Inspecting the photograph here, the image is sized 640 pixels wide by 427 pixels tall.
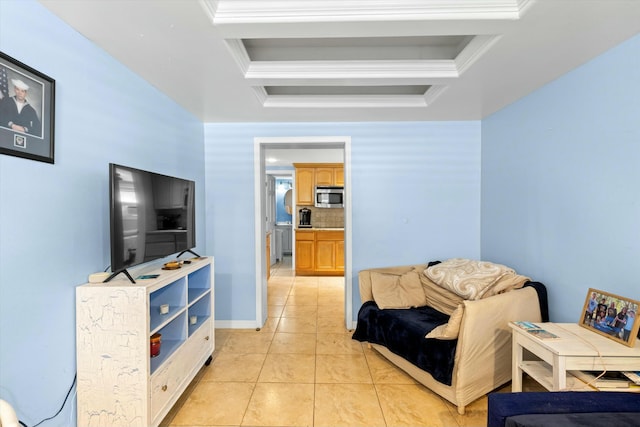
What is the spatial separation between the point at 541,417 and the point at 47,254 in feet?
7.49

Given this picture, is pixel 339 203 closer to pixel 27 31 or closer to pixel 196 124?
pixel 196 124

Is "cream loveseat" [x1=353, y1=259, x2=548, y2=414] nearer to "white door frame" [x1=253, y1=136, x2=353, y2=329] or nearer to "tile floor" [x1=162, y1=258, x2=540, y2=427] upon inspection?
"tile floor" [x1=162, y1=258, x2=540, y2=427]

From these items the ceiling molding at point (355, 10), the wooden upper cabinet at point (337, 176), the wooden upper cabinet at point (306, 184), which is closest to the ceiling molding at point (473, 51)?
the ceiling molding at point (355, 10)

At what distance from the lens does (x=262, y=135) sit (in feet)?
10.3

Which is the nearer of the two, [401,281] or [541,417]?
[541,417]

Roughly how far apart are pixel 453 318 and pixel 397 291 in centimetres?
82

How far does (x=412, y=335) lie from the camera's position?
2133mm

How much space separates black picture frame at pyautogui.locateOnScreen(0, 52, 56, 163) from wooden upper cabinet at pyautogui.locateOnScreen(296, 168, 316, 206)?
4550mm

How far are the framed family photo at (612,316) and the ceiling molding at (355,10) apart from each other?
1.58 m

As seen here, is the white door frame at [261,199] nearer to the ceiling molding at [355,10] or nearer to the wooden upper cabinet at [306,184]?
the ceiling molding at [355,10]

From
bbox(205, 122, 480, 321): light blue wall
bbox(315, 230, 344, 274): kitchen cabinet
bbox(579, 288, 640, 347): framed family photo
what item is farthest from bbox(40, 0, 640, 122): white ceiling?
bbox(315, 230, 344, 274): kitchen cabinet

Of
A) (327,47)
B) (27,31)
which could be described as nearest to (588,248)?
(327,47)

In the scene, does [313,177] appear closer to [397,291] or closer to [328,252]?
[328,252]

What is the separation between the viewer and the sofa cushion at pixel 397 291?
2.59 metres
